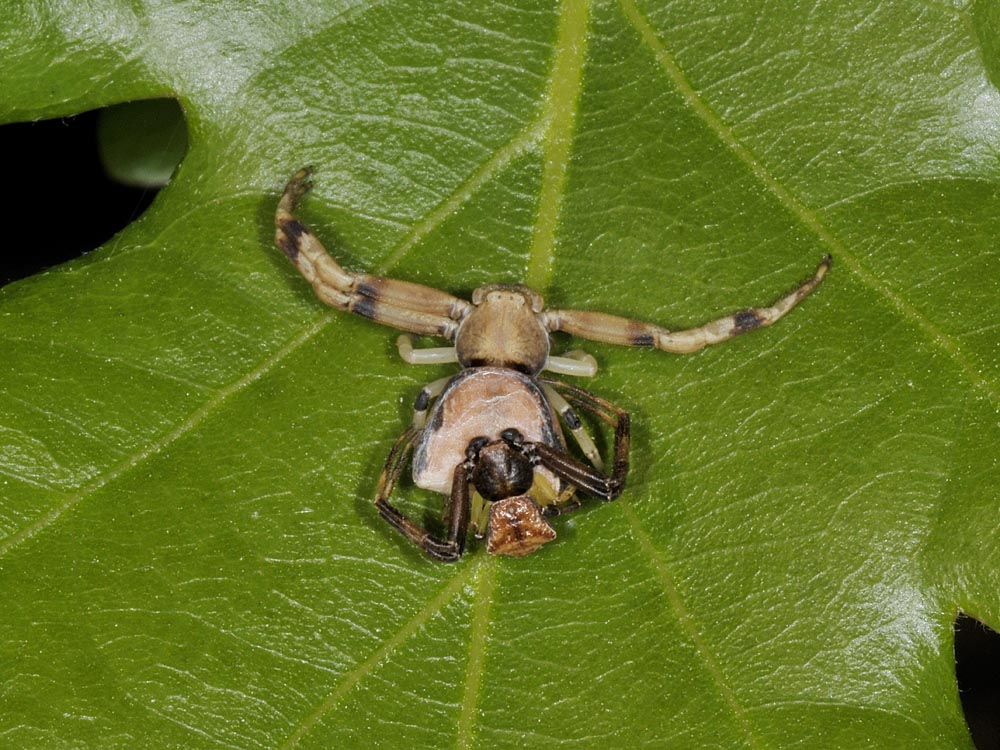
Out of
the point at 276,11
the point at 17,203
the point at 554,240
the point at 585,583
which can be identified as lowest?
the point at 585,583

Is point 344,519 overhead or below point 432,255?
below

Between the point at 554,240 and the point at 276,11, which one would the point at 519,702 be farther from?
the point at 276,11

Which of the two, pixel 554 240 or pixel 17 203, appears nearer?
pixel 554 240

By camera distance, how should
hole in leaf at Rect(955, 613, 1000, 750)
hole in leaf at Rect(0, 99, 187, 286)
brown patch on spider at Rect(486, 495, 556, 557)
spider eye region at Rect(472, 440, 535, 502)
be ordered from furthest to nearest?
hole in leaf at Rect(955, 613, 1000, 750) < hole in leaf at Rect(0, 99, 187, 286) < spider eye region at Rect(472, 440, 535, 502) < brown patch on spider at Rect(486, 495, 556, 557)

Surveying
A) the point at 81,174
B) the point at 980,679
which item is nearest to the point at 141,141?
the point at 81,174

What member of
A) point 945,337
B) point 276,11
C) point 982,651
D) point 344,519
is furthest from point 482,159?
point 982,651

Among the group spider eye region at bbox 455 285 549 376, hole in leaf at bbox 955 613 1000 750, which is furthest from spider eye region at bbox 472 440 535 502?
hole in leaf at bbox 955 613 1000 750

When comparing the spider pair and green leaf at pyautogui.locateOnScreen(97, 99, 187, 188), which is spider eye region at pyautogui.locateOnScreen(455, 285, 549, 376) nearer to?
the spider pair
